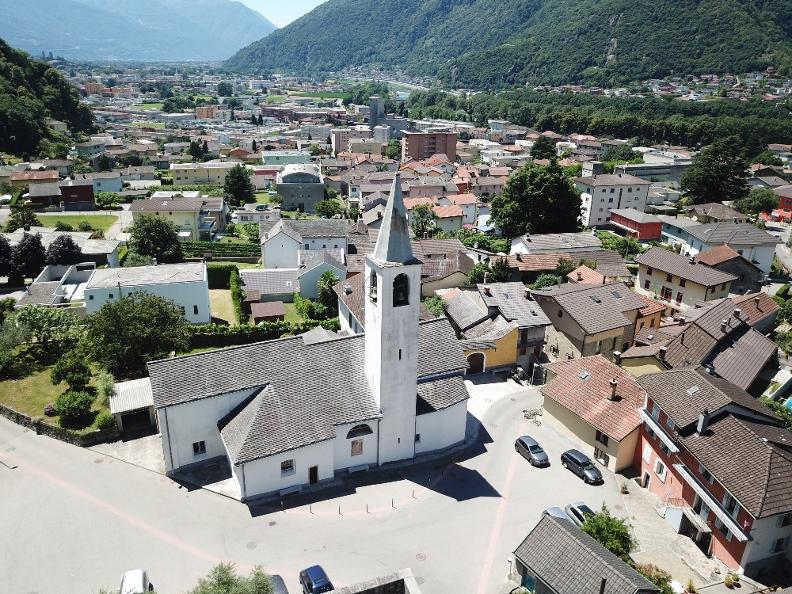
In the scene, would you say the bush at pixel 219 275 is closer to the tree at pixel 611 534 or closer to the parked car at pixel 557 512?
the parked car at pixel 557 512

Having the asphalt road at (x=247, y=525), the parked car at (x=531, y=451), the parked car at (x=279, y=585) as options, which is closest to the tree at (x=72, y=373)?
the asphalt road at (x=247, y=525)

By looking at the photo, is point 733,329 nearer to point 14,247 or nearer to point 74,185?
point 14,247

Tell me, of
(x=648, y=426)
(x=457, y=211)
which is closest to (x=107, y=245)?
(x=457, y=211)

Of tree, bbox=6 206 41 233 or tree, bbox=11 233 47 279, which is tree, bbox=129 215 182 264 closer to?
tree, bbox=11 233 47 279

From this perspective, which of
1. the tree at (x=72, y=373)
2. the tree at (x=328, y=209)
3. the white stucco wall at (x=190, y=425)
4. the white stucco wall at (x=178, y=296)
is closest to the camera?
the white stucco wall at (x=190, y=425)

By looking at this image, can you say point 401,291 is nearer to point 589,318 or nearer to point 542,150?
point 589,318

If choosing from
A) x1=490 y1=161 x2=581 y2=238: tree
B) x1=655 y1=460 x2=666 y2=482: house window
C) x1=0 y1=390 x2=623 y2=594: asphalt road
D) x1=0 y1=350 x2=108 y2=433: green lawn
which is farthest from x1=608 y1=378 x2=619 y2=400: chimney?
x1=490 y1=161 x2=581 y2=238: tree

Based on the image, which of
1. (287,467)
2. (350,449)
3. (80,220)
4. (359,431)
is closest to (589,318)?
(359,431)
